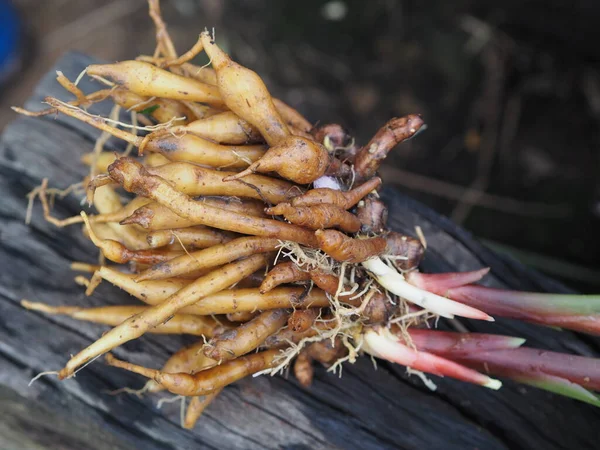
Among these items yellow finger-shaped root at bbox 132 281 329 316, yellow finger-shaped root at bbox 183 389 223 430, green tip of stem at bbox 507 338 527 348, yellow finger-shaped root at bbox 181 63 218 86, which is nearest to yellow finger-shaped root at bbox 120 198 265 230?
yellow finger-shaped root at bbox 132 281 329 316

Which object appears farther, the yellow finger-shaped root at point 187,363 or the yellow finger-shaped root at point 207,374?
the yellow finger-shaped root at point 187,363

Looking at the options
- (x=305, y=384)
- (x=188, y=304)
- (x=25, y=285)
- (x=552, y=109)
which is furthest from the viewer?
(x=552, y=109)

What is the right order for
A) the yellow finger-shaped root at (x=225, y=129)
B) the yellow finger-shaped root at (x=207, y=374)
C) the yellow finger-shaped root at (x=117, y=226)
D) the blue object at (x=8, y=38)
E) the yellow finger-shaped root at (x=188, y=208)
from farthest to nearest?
the blue object at (x=8, y=38)
the yellow finger-shaped root at (x=117, y=226)
the yellow finger-shaped root at (x=225, y=129)
the yellow finger-shaped root at (x=207, y=374)
the yellow finger-shaped root at (x=188, y=208)

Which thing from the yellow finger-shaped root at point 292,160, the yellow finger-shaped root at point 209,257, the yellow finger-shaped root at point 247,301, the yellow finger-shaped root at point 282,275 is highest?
the yellow finger-shaped root at point 292,160

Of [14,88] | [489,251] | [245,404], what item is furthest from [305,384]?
[14,88]

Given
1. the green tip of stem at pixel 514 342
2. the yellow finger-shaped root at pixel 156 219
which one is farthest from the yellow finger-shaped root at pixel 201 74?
the green tip of stem at pixel 514 342

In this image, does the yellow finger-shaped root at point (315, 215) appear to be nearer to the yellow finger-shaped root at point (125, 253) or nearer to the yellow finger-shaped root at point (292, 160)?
the yellow finger-shaped root at point (292, 160)

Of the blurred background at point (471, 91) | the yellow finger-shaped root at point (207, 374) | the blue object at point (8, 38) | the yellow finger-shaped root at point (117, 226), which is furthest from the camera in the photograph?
the blue object at point (8, 38)

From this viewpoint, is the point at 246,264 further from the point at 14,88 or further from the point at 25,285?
the point at 14,88
